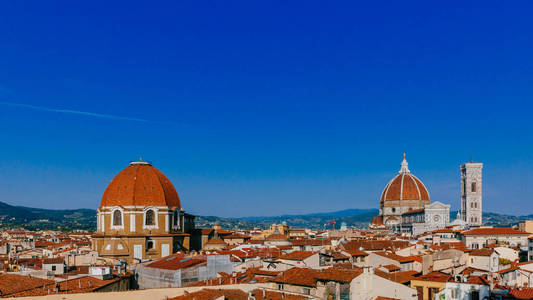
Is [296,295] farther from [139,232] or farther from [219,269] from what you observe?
[139,232]

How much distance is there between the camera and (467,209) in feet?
432

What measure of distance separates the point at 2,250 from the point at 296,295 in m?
57.4

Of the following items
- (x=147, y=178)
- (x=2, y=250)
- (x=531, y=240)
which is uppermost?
(x=147, y=178)

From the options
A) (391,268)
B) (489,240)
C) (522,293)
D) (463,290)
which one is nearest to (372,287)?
(463,290)

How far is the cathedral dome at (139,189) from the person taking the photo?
60.9 meters

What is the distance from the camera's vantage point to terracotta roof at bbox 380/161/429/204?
454ft

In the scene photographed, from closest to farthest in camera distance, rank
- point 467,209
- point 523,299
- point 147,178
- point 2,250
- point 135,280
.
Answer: point 523,299
point 135,280
point 147,178
point 2,250
point 467,209

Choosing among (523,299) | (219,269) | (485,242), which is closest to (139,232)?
(219,269)

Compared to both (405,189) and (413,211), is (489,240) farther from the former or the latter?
(405,189)

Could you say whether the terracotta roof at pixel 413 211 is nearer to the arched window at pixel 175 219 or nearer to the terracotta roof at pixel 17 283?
the arched window at pixel 175 219

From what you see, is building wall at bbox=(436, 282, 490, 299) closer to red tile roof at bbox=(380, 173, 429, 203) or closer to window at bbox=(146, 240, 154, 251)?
window at bbox=(146, 240, 154, 251)

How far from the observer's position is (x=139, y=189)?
61.4 meters

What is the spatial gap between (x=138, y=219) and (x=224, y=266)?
26.9 metres

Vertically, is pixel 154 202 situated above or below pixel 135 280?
above
